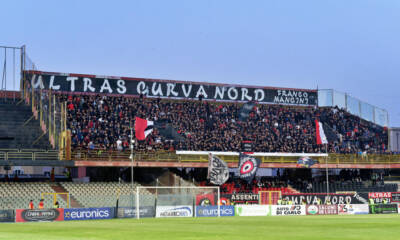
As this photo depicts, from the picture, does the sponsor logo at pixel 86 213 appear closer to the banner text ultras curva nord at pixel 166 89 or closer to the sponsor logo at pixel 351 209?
the sponsor logo at pixel 351 209

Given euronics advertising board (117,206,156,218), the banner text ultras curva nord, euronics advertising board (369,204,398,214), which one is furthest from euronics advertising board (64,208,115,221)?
euronics advertising board (369,204,398,214)

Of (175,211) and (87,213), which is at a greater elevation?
(87,213)

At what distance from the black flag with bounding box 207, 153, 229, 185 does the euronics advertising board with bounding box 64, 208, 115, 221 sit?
1460 cm

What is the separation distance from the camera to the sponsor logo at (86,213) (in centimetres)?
4822

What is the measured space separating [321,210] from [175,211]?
14.3 metres

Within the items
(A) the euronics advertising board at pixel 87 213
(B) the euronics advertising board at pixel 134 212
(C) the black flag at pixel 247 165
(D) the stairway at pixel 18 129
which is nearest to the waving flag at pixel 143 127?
(D) the stairway at pixel 18 129

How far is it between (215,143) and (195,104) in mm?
9078

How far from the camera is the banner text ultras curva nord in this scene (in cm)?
7600

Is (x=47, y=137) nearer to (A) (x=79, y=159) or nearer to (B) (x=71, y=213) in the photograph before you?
(A) (x=79, y=159)

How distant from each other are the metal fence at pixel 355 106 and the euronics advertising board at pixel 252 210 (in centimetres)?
3642

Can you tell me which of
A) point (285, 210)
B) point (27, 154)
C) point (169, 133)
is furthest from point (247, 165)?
point (27, 154)

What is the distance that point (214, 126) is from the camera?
77625 mm

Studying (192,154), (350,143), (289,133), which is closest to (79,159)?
(192,154)

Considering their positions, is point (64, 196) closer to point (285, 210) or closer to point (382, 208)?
point (285, 210)
